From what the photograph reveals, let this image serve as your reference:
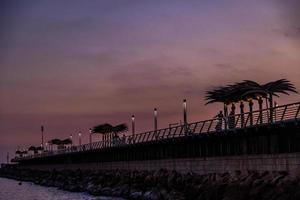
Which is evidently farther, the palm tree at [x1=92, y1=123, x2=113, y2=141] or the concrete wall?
the palm tree at [x1=92, y1=123, x2=113, y2=141]

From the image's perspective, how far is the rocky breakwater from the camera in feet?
139

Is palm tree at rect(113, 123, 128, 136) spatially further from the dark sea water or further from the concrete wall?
the concrete wall

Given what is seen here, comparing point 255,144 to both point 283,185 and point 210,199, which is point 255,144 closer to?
point 210,199

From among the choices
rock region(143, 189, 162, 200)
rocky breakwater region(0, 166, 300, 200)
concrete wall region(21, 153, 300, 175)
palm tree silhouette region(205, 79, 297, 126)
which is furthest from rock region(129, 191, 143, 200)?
palm tree silhouette region(205, 79, 297, 126)

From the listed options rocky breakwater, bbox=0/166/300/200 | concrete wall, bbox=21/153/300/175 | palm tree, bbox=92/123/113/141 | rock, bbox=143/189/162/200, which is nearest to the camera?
rocky breakwater, bbox=0/166/300/200

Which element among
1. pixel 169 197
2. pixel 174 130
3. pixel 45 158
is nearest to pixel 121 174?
pixel 174 130

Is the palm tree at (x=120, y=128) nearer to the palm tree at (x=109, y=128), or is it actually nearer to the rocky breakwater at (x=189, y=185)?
the palm tree at (x=109, y=128)

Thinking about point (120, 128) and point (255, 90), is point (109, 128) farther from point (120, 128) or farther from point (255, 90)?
point (255, 90)

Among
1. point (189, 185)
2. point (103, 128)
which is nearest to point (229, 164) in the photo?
point (189, 185)

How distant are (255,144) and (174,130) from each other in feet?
77.8

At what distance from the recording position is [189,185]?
57.2m

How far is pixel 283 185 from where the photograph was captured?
4169 cm

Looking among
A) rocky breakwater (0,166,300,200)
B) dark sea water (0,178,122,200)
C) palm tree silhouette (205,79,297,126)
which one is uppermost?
palm tree silhouette (205,79,297,126)

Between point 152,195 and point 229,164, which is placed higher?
point 229,164
